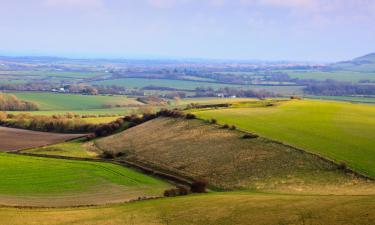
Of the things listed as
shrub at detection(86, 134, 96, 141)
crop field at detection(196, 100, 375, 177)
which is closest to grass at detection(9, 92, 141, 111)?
shrub at detection(86, 134, 96, 141)

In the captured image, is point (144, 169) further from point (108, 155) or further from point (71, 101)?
point (71, 101)

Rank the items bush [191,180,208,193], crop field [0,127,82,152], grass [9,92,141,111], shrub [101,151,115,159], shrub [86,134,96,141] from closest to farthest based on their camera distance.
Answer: bush [191,180,208,193], shrub [101,151,115,159], crop field [0,127,82,152], shrub [86,134,96,141], grass [9,92,141,111]

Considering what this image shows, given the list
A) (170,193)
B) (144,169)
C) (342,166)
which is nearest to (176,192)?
(170,193)

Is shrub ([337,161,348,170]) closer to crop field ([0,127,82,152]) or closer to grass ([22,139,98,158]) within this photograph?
grass ([22,139,98,158])

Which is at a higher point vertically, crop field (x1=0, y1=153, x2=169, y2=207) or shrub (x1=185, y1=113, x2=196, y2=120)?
shrub (x1=185, y1=113, x2=196, y2=120)

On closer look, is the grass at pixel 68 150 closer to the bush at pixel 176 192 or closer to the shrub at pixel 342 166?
the bush at pixel 176 192

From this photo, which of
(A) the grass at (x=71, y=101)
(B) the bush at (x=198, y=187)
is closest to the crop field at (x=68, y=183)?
(B) the bush at (x=198, y=187)
